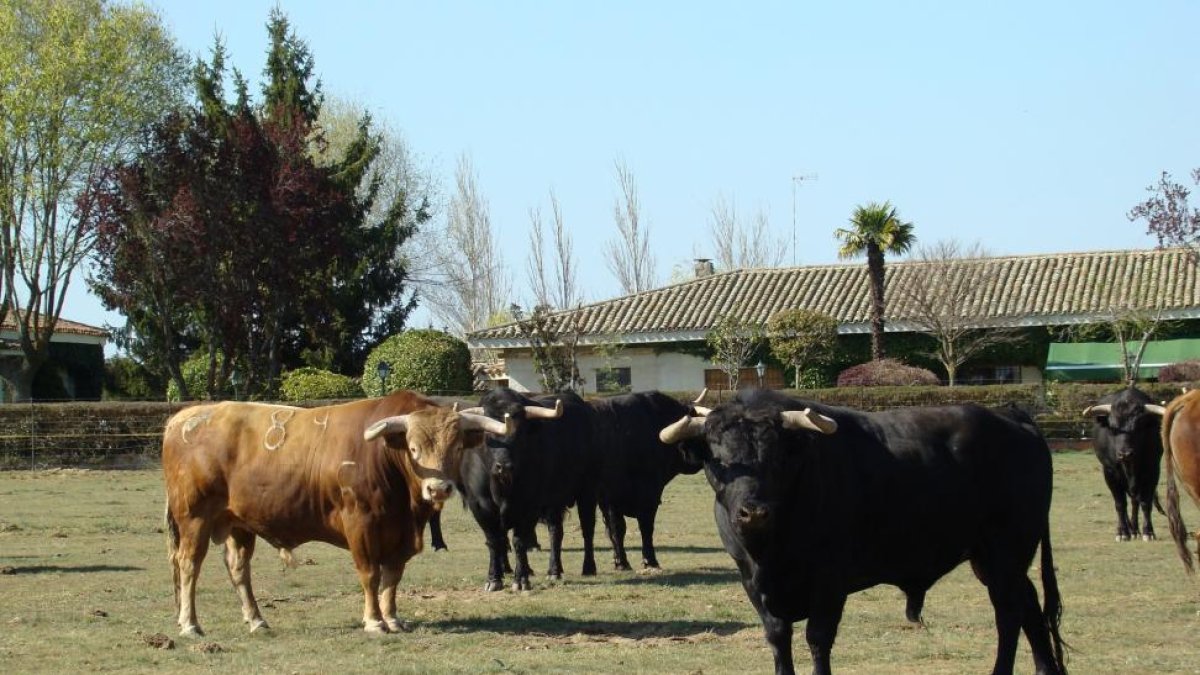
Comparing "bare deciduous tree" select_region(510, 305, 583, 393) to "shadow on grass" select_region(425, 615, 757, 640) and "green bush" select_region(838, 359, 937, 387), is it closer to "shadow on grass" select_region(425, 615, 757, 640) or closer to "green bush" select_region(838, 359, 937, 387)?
"green bush" select_region(838, 359, 937, 387)

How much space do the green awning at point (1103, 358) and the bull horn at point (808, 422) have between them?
1410 inches

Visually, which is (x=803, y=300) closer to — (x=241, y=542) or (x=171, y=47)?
(x=171, y=47)

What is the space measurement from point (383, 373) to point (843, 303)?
589 inches

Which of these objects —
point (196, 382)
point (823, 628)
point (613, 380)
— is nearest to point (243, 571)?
point (823, 628)

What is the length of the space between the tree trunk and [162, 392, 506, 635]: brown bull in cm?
3317

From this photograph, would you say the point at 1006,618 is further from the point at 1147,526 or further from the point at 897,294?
the point at 897,294

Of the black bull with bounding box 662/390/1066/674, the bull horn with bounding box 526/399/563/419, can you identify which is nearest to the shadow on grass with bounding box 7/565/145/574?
the bull horn with bounding box 526/399/563/419

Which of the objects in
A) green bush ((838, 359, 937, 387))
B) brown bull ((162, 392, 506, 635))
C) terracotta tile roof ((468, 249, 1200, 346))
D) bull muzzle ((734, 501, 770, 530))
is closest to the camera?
bull muzzle ((734, 501, 770, 530))

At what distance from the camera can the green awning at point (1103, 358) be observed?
1633 inches

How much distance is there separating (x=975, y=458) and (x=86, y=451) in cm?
3041

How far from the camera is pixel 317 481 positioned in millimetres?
11516

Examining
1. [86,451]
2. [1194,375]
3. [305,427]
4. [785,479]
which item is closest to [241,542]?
[305,427]

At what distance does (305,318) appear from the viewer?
4825 cm

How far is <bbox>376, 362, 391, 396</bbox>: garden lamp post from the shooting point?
39938 millimetres
